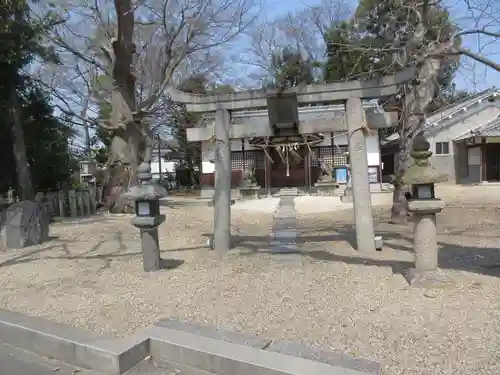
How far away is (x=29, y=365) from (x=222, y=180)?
490cm

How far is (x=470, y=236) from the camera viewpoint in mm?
9141

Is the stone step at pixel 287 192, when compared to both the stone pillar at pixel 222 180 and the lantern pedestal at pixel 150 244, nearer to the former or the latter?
the stone pillar at pixel 222 180

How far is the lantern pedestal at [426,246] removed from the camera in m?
5.53

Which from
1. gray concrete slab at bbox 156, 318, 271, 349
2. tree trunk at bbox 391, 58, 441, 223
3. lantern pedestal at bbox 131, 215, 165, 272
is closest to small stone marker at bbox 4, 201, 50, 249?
lantern pedestal at bbox 131, 215, 165, 272

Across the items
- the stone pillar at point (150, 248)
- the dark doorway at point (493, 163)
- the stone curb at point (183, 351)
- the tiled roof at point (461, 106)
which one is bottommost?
the stone curb at point (183, 351)

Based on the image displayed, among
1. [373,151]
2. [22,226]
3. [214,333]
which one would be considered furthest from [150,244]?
[373,151]

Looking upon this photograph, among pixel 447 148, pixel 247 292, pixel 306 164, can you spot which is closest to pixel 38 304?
pixel 247 292

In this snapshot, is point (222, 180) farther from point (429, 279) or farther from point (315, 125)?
point (429, 279)

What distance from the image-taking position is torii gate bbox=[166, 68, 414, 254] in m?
7.75

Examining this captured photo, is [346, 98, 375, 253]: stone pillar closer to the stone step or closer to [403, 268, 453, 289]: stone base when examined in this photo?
[403, 268, 453, 289]: stone base

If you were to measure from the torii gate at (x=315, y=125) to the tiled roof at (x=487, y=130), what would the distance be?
21.3 m

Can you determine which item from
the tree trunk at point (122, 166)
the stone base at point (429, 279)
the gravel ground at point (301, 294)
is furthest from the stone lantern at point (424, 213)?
the tree trunk at point (122, 166)

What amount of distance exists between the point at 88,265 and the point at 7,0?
808 cm

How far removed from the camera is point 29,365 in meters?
4.04
